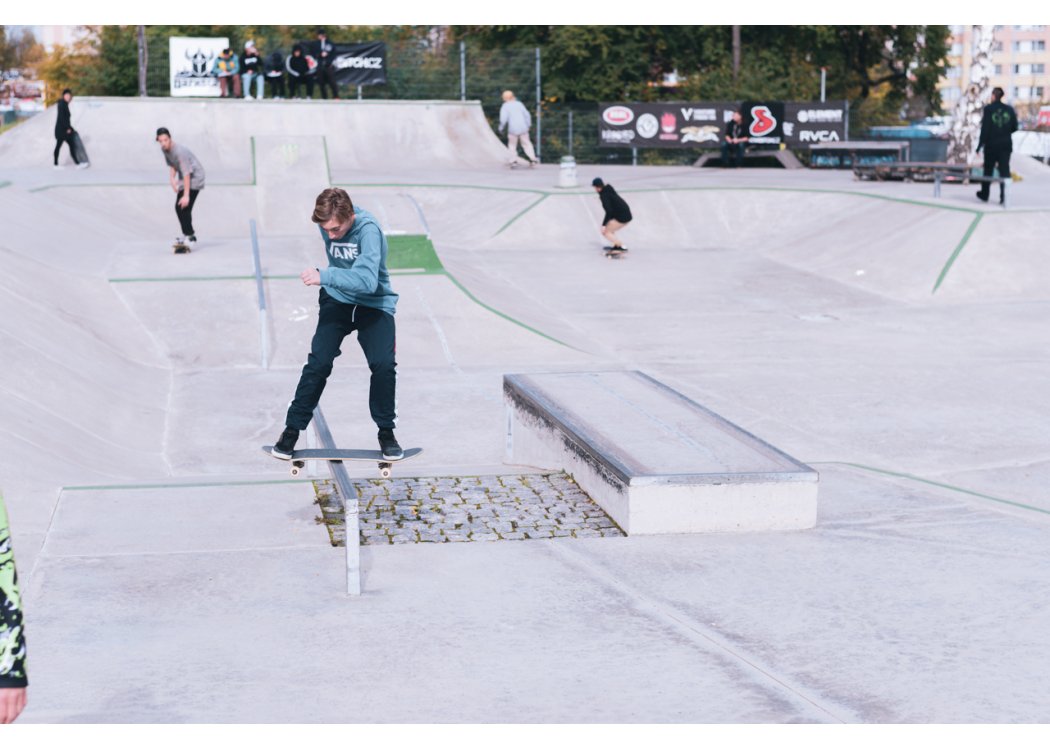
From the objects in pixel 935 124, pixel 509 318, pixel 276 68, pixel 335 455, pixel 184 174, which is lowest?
pixel 335 455

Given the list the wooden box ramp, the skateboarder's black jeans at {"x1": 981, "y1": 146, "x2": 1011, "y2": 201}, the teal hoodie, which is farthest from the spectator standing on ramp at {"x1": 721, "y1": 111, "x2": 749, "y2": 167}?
the teal hoodie

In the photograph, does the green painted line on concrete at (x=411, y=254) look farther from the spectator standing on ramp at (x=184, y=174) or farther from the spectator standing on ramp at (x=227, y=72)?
the spectator standing on ramp at (x=227, y=72)

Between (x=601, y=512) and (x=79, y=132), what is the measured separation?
25194mm

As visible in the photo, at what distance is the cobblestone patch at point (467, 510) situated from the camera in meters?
7.99

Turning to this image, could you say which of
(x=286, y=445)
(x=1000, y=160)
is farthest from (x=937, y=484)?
(x=1000, y=160)

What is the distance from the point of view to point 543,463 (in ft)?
32.8

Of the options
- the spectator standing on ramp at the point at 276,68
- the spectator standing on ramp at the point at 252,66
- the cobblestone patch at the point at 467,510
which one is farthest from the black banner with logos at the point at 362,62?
the cobblestone patch at the point at 467,510

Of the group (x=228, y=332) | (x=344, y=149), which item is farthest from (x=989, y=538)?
(x=344, y=149)

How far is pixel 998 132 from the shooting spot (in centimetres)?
2056

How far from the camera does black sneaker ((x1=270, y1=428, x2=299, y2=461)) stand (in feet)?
24.8

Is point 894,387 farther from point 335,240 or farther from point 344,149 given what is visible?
point 344,149

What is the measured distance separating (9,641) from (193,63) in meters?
32.6

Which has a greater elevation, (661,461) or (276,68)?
(276,68)

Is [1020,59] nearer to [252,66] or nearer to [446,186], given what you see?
[252,66]
